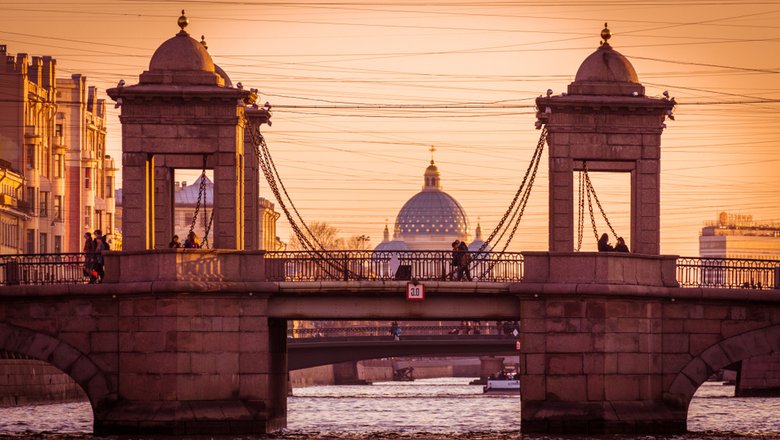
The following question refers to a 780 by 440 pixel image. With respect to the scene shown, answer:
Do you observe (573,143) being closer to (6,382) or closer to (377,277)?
(377,277)

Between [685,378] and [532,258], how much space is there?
5454mm

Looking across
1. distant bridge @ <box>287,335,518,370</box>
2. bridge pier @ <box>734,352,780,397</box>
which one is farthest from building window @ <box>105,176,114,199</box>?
bridge pier @ <box>734,352,780,397</box>

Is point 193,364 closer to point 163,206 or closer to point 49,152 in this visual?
point 163,206

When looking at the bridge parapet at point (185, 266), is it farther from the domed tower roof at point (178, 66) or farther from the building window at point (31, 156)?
the building window at point (31, 156)

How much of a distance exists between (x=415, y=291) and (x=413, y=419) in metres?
22.2

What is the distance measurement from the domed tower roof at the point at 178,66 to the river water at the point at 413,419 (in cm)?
1005

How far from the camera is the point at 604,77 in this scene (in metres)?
61.6

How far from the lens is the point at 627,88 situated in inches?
2432

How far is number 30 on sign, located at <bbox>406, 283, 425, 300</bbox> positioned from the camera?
199ft

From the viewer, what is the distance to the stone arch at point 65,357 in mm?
60125

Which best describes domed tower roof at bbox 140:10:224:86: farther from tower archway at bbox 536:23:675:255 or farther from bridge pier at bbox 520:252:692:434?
bridge pier at bbox 520:252:692:434


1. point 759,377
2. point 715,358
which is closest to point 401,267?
point 715,358

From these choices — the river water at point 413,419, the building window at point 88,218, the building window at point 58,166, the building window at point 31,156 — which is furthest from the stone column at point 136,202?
the building window at point 88,218

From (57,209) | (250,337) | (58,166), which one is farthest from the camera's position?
(57,209)
